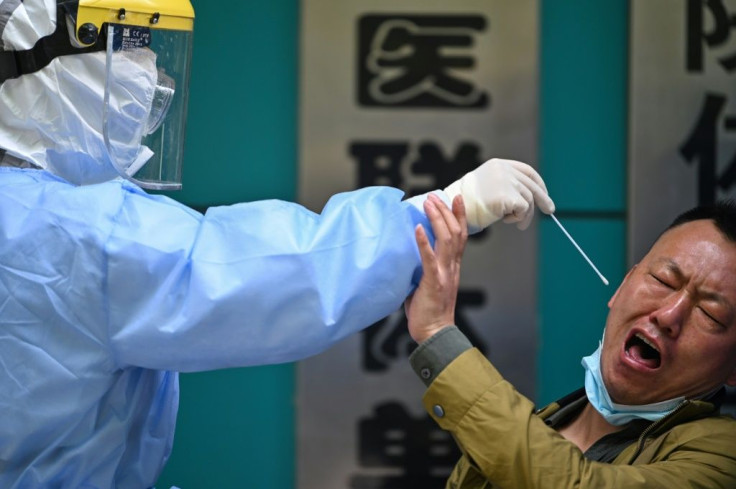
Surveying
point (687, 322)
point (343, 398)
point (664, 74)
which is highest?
point (664, 74)

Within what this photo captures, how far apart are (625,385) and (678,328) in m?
0.15

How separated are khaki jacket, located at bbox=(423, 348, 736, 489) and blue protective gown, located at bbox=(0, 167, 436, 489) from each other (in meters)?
0.20

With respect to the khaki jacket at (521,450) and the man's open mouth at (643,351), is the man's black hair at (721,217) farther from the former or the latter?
the khaki jacket at (521,450)

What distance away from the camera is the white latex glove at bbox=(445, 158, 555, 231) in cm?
192

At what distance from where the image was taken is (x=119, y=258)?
1.72 metres

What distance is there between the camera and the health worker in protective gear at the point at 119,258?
5.70 feet

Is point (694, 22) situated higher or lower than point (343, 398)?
higher

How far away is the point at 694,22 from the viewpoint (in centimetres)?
319

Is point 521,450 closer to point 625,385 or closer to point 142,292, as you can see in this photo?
point 625,385

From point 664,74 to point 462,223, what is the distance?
59.8 inches

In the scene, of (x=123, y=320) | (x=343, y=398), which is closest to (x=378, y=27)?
(x=343, y=398)

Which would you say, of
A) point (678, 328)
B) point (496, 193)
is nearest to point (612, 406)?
point (678, 328)

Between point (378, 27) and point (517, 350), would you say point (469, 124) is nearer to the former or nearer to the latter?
point (378, 27)

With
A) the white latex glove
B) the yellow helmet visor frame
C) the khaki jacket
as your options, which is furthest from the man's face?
the yellow helmet visor frame
